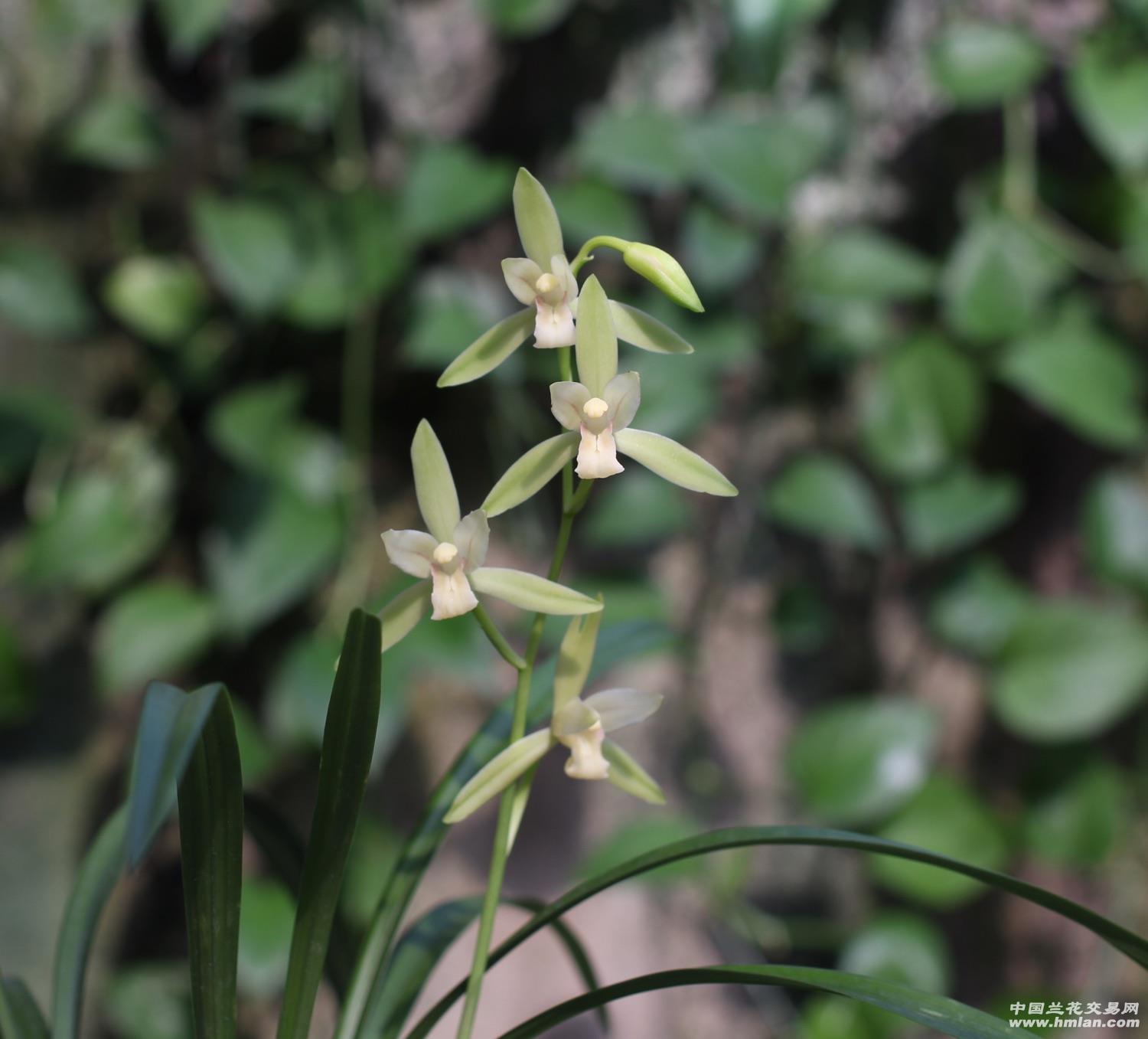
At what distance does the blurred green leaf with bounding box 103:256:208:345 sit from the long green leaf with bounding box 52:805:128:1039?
74cm

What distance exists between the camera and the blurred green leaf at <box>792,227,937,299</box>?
1.06m

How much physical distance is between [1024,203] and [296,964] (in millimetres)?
1047

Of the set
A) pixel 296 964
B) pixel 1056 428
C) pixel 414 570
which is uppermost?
pixel 1056 428

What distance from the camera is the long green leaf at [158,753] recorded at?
0.87 feet

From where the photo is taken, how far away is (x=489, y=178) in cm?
103

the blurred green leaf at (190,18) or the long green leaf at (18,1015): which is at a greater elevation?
the blurred green leaf at (190,18)

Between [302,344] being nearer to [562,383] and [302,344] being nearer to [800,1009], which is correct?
[562,383]

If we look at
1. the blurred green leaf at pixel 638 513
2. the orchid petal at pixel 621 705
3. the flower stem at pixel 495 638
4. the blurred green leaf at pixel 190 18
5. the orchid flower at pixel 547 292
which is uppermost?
the blurred green leaf at pixel 190 18

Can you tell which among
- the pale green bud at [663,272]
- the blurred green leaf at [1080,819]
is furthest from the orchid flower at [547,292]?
the blurred green leaf at [1080,819]

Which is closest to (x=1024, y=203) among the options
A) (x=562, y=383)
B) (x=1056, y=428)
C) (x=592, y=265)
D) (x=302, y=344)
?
(x=1056, y=428)

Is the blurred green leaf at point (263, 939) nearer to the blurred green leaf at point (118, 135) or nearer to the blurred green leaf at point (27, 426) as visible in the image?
the blurred green leaf at point (27, 426)

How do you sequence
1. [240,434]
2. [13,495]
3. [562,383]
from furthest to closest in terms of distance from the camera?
[13,495] → [240,434] → [562,383]

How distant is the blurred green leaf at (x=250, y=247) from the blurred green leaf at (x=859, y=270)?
54cm

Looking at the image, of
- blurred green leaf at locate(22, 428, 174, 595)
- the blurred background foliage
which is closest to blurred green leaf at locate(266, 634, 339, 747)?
the blurred background foliage
